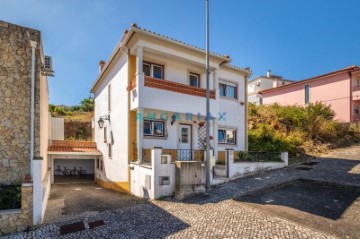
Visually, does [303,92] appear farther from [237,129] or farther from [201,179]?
[201,179]

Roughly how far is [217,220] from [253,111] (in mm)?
17583

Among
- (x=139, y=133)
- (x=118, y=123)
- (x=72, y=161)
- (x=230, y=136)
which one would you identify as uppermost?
(x=118, y=123)

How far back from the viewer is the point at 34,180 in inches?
289

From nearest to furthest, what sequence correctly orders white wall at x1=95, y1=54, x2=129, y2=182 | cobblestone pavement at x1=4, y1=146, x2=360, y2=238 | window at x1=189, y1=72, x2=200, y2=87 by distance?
1. cobblestone pavement at x1=4, y1=146, x2=360, y2=238
2. white wall at x1=95, y1=54, x2=129, y2=182
3. window at x1=189, y1=72, x2=200, y2=87

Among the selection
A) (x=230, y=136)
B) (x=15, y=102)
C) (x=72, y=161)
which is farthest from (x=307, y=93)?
(x=15, y=102)

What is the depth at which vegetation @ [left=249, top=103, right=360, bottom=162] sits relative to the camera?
60.5ft

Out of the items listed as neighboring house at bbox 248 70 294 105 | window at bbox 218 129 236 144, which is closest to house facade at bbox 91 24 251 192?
window at bbox 218 129 236 144

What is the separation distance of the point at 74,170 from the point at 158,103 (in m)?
13.4

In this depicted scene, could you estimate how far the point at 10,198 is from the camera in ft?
23.9

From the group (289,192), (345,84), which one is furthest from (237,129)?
(345,84)

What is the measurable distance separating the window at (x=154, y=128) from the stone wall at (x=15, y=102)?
5370 millimetres

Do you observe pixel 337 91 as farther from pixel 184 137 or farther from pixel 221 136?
pixel 184 137

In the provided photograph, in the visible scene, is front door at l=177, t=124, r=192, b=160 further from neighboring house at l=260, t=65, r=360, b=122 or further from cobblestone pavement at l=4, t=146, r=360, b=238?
neighboring house at l=260, t=65, r=360, b=122

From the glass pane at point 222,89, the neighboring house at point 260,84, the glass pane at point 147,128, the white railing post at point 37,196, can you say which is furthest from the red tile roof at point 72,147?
the neighboring house at point 260,84
